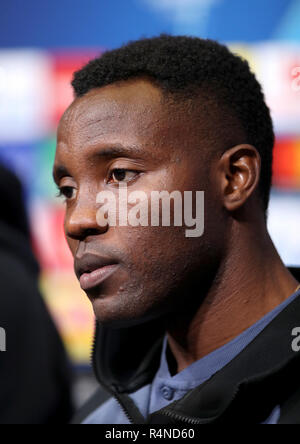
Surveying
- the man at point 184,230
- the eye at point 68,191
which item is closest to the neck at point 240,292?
the man at point 184,230

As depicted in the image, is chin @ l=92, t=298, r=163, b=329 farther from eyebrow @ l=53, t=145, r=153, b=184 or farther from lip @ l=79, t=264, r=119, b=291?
eyebrow @ l=53, t=145, r=153, b=184

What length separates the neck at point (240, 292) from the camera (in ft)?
3.96

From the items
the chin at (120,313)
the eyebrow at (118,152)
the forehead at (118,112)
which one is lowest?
the chin at (120,313)

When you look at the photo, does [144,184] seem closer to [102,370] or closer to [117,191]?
[117,191]

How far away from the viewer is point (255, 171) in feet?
4.00

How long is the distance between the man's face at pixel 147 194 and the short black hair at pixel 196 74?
58mm

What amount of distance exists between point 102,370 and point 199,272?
18.1 inches

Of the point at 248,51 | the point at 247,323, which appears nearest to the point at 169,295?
the point at 247,323

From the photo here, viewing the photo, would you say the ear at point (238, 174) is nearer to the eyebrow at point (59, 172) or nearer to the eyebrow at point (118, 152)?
the eyebrow at point (118, 152)

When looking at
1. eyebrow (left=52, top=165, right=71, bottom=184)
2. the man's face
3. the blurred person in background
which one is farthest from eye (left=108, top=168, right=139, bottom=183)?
the blurred person in background

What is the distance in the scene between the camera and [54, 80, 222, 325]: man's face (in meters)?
1.16

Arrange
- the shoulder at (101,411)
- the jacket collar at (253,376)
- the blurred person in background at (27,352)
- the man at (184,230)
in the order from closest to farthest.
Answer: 1. the jacket collar at (253,376)
2. the man at (184,230)
3. the shoulder at (101,411)
4. the blurred person in background at (27,352)

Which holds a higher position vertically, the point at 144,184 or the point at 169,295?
the point at 144,184

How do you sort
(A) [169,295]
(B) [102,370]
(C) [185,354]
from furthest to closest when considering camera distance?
1. (B) [102,370]
2. (C) [185,354]
3. (A) [169,295]
